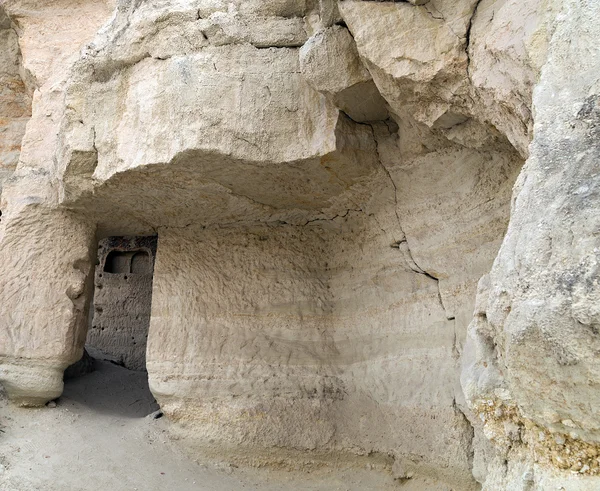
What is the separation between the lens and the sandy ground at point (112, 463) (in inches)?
128

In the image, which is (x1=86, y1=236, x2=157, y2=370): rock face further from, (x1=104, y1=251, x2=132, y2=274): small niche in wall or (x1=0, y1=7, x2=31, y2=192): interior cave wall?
(x1=0, y1=7, x2=31, y2=192): interior cave wall

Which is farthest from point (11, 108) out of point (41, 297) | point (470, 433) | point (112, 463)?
point (470, 433)

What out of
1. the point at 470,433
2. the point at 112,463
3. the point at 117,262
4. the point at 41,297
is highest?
the point at 117,262

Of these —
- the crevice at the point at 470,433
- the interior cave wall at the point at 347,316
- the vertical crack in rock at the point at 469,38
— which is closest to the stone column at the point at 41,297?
the interior cave wall at the point at 347,316

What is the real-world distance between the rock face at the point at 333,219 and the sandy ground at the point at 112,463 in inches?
4.7

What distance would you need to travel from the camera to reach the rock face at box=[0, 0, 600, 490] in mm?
1415

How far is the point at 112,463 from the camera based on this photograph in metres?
3.40

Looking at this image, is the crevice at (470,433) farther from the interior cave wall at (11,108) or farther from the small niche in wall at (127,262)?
the interior cave wall at (11,108)

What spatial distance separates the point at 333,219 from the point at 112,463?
175 centimetres

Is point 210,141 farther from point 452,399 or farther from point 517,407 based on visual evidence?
point 517,407

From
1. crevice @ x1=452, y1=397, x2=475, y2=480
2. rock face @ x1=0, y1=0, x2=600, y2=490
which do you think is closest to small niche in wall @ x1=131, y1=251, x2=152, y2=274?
rock face @ x1=0, y1=0, x2=600, y2=490

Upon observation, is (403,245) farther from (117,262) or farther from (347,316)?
(117,262)

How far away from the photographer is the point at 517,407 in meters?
1.51

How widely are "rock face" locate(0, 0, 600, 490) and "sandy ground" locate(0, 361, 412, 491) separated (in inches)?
4.7
